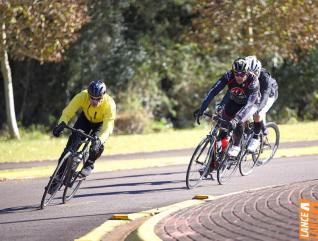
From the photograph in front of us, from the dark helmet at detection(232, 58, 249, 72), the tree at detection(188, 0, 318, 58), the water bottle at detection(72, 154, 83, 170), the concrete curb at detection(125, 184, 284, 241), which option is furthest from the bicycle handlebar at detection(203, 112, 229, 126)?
the tree at detection(188, 0, 318, 58)

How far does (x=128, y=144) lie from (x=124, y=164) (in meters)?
5.54

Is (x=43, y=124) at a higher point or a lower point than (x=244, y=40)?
lower

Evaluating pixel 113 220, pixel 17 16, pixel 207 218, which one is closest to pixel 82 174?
pixel 113 220

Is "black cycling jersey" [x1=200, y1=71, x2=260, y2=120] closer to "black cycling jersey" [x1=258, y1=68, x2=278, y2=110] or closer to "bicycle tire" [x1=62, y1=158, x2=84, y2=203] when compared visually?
"black cycling jersey" [x1=258, y1=68, x2=278, y2=110]

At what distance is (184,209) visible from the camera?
10430 millimetres

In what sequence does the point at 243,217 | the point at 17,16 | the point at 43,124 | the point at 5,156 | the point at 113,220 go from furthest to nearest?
the point at 43,124, the point at 17,16, the point at 5,156, the point at 113,220, the point at 243,217

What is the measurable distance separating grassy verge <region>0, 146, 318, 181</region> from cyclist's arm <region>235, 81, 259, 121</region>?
412 centimetres

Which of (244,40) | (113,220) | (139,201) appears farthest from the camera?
(244,40)

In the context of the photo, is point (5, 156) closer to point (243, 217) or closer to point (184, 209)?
point (184, 209)

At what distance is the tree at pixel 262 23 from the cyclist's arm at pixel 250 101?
13.6 m

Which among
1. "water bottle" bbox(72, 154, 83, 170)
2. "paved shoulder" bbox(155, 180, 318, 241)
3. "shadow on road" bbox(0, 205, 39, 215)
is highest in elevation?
"water bottle" bbox(72, 154, 83, 170)

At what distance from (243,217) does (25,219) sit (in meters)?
3.10

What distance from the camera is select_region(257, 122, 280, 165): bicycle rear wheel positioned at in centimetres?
1551

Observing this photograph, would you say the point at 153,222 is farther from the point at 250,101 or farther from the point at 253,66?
the point at 253,66
